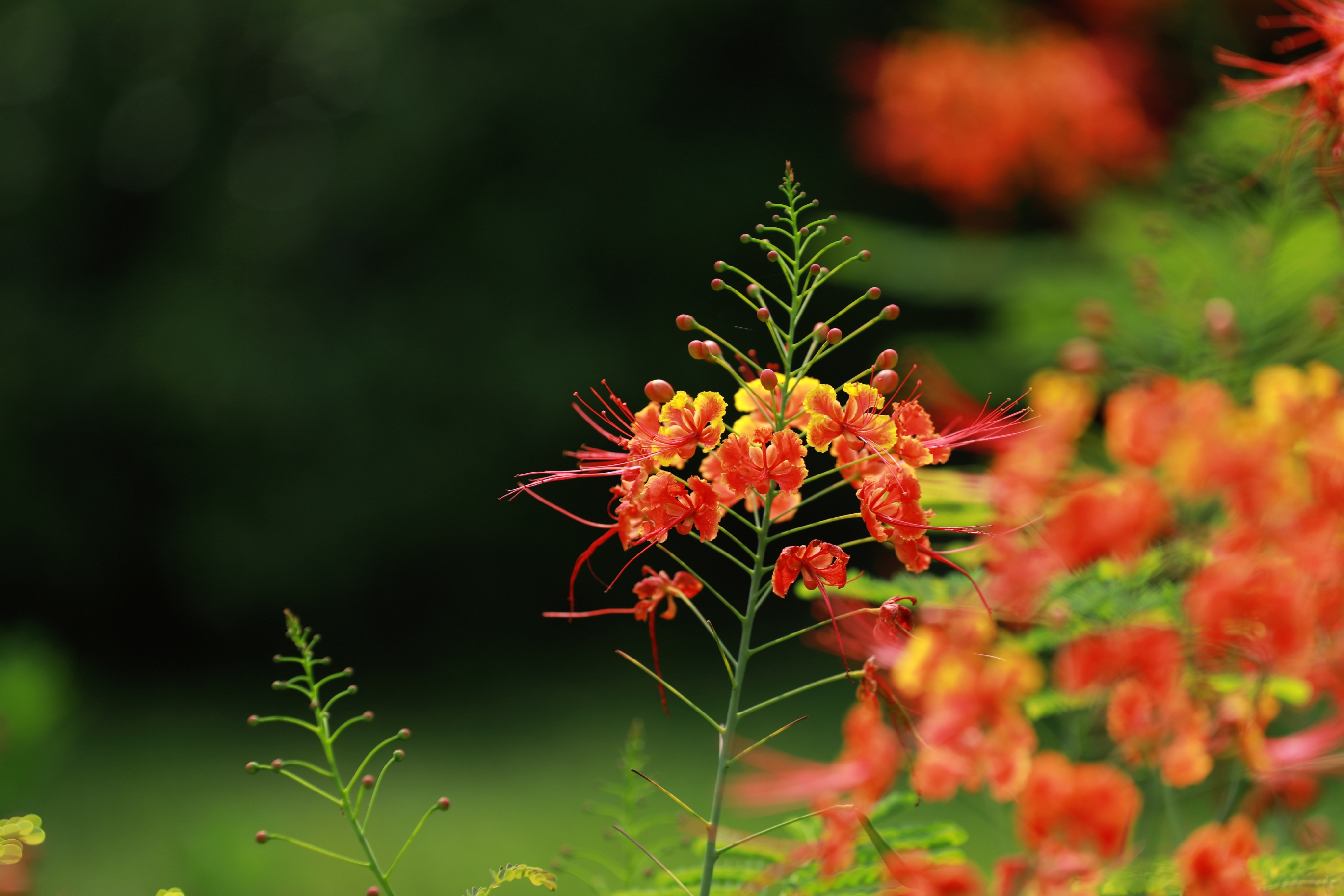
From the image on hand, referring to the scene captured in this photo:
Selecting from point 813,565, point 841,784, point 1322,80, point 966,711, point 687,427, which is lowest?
point 841,784

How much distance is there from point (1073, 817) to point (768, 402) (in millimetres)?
482

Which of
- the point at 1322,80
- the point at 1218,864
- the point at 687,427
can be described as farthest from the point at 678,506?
the point at 1322,80

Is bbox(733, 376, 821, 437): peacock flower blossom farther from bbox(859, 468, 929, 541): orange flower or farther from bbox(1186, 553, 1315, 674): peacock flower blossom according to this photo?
bbox(1186, 553, 1315, 674): peacock flower blossom

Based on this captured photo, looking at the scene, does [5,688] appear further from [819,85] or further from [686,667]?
[819,85]

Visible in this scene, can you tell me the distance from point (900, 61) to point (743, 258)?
67.8 inches

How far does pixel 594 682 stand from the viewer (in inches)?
287

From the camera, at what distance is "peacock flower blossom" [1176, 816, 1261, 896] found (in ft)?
3.19

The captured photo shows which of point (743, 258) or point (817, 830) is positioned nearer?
point (817, 830)

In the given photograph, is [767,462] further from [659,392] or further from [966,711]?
[966,711]

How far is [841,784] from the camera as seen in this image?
4.36 ft

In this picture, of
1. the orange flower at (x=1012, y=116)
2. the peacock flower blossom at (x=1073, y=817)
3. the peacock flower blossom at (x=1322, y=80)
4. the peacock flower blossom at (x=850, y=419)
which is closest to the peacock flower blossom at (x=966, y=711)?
the peacock flower blossom at (x=1073, y=817)

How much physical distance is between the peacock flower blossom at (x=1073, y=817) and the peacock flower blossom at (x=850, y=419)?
1.14 ft

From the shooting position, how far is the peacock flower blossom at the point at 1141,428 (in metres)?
1.15

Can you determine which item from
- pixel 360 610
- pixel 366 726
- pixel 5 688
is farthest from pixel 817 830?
pixel 360 610
